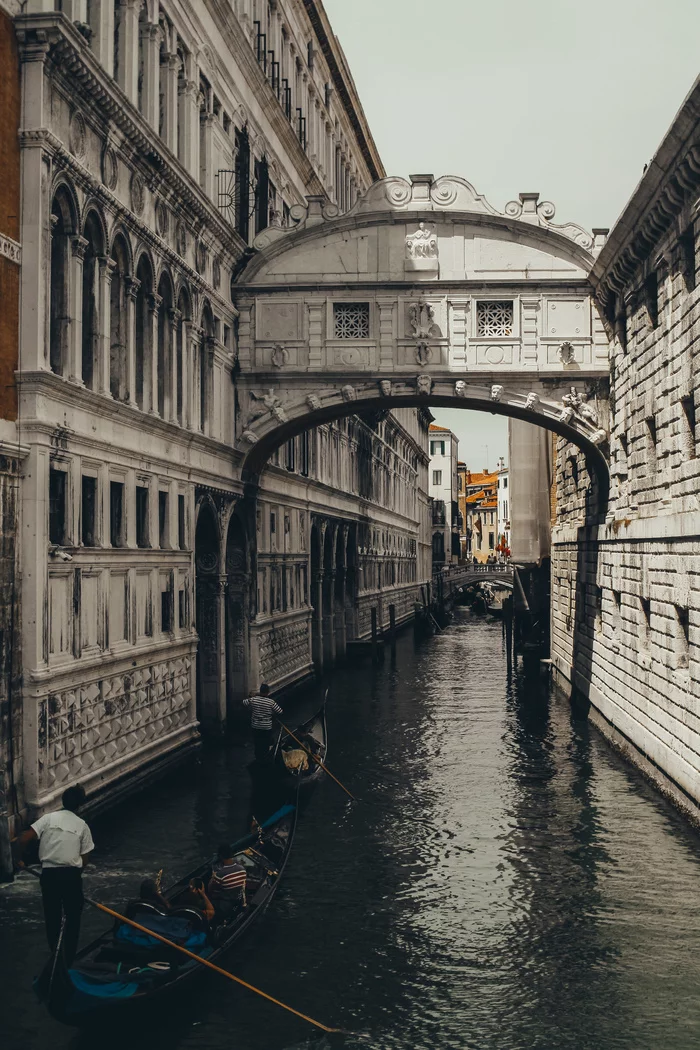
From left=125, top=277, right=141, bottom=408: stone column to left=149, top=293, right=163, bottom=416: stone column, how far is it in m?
0.66

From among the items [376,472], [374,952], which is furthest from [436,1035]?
[376,472]

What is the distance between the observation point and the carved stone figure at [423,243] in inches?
826

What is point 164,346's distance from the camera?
58.3ft

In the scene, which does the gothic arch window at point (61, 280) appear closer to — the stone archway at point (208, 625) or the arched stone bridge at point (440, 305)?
the stone archway at point (208, 625)

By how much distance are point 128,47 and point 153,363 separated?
4095mm

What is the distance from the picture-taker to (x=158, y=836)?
13.9 meters

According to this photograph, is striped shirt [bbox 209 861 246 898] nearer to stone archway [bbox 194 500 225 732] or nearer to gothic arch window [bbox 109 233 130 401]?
gothic arch window [bbox 109 233 130 401]

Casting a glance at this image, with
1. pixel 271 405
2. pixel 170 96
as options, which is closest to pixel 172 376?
pixel 271 405

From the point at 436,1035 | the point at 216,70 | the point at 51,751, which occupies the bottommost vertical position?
the point at 436,1035

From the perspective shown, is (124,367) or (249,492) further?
(249,492)

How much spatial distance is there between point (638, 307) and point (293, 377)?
20.2ft

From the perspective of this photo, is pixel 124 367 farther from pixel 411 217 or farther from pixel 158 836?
pixel 411 217

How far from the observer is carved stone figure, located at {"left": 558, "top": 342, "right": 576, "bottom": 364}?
20.9 m

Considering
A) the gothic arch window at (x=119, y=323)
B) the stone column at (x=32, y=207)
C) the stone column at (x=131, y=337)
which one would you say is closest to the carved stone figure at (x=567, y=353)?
the stone column at (x=131, y=337)
